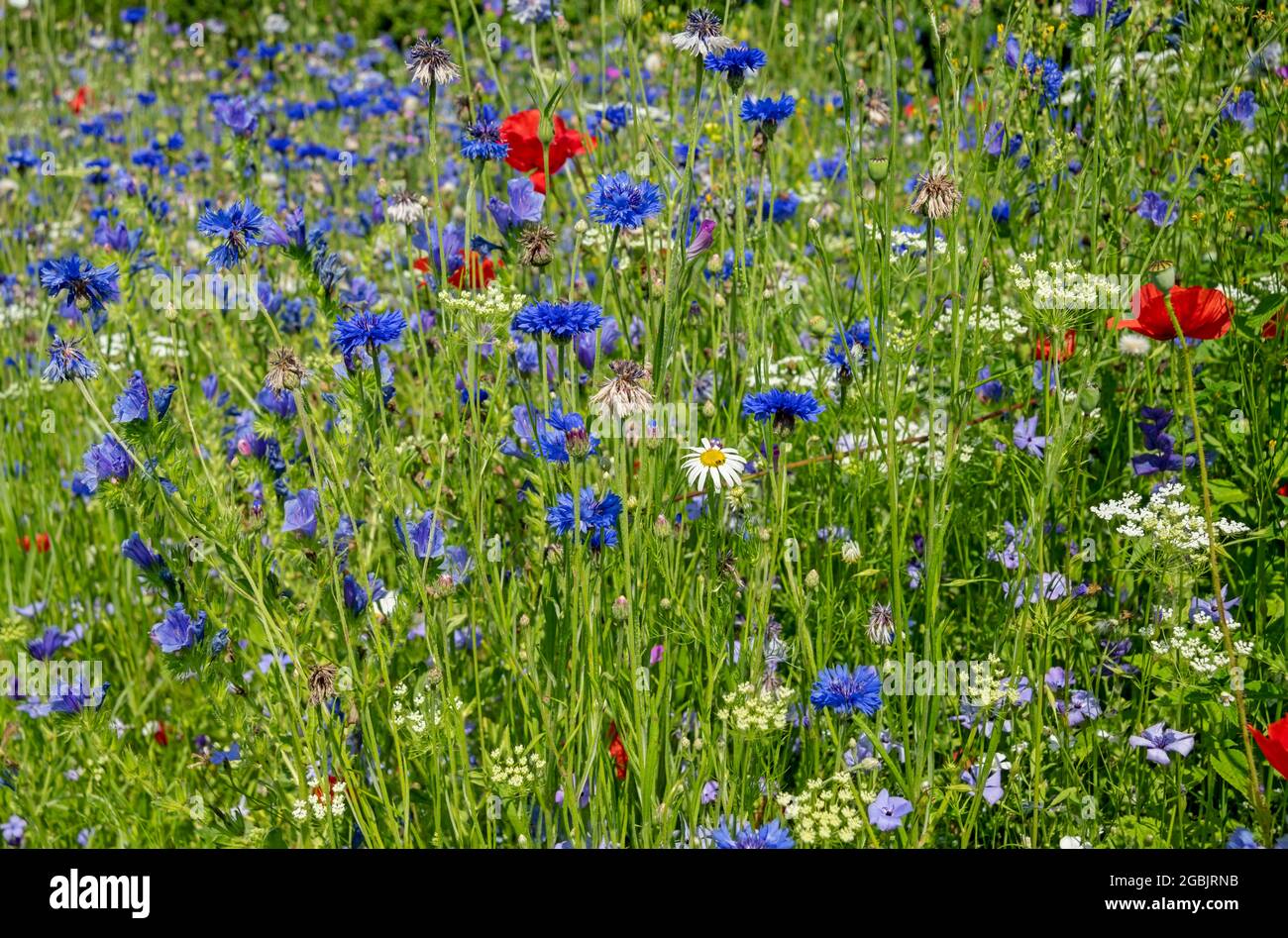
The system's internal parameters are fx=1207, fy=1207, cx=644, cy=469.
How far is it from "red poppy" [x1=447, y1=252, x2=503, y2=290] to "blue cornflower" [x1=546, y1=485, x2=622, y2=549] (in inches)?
17.2

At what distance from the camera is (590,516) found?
1.60 m

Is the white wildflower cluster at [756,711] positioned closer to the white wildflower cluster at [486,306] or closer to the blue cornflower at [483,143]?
the white wildflower cluster at [486,306]

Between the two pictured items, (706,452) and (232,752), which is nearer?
(706,452)

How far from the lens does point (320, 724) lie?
173 cm

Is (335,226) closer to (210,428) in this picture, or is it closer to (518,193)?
(210,428)

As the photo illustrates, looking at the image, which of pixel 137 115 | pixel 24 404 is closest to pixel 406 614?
pixel 24 404

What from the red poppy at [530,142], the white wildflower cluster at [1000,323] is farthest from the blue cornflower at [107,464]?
the white wildflower cluster at [1000,323]

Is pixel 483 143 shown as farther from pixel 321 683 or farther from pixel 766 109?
pixel 321 683

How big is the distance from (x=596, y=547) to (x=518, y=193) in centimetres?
64

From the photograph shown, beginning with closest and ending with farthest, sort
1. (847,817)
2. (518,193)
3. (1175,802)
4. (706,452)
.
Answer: (847,817) < (706,452) < (1175,802) < (518,193)

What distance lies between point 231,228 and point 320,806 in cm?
82

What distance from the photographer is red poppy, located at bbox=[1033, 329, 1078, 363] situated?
6.20 ft

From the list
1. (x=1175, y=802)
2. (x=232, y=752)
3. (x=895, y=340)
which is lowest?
(x=232, y=752)

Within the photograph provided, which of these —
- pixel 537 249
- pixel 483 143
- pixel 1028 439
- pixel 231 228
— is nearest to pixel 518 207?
pixel 483 143
